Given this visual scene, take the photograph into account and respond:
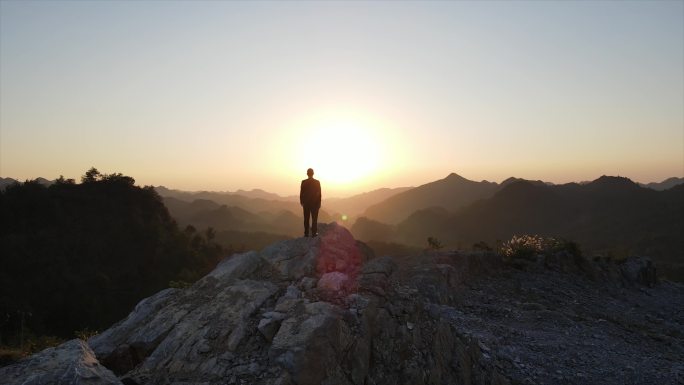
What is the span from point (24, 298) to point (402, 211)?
423 ft

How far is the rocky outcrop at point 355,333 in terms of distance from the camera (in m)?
7.47

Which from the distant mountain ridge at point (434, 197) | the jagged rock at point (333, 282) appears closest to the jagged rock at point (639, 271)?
the jagged rock at point (333, 282)

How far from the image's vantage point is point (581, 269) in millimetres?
19438

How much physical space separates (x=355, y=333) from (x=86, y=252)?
129 ft

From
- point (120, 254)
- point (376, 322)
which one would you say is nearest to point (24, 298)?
point (120, 254)

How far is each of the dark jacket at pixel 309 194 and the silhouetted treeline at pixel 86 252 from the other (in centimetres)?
2469

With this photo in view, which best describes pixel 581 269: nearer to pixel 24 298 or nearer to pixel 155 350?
pixel 155 350

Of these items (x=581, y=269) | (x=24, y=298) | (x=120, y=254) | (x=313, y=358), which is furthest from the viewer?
(x=120, y=254)

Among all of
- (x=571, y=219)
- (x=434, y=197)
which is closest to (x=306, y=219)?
(x=571, y=219)

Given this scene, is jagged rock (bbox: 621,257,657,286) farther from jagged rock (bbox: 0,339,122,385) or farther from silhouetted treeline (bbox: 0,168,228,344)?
silhouetted treeline (bbox: 0,168,228,344)

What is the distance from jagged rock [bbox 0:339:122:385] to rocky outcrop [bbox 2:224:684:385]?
947 millimetres

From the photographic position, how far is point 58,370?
20.4 ft

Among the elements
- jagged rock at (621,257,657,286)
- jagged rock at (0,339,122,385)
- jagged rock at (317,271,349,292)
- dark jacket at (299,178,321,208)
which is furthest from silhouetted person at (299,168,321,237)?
jagged rock at (621,257,657,286)

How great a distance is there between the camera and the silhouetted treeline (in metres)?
32.1
